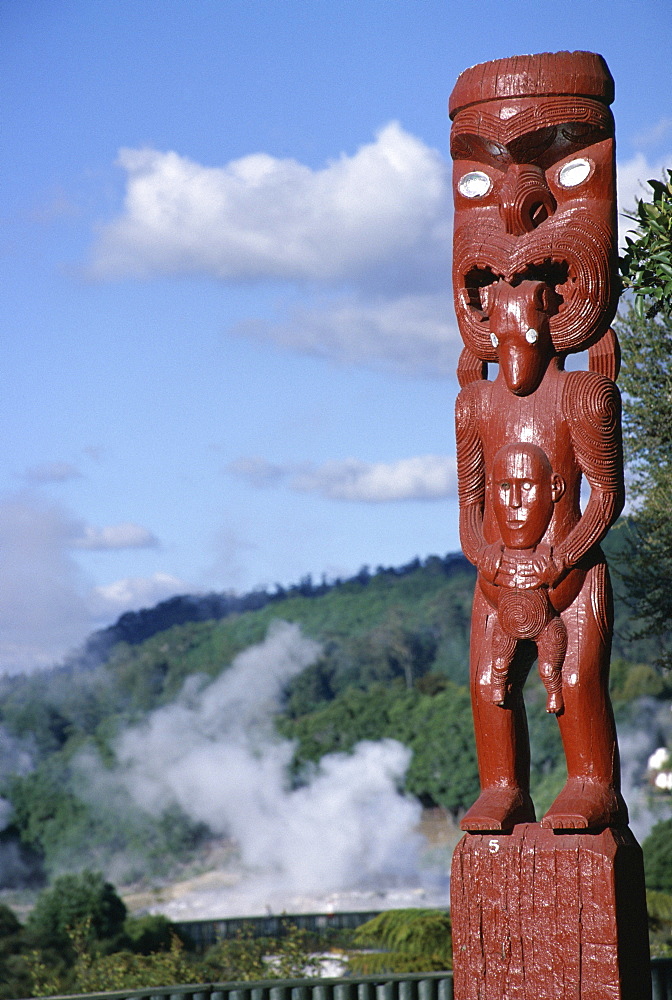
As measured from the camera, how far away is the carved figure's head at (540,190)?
5.68m

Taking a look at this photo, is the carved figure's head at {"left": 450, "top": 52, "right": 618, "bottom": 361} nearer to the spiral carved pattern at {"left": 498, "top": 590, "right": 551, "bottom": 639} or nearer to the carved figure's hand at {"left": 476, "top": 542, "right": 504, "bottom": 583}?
the carved figure's hand at {"left": 476, "top": 542, "right": 504, "bottom": 583}

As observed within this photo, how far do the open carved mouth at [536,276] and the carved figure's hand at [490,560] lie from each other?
112 cm

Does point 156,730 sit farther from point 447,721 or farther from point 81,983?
point 81,983

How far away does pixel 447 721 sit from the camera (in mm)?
26438

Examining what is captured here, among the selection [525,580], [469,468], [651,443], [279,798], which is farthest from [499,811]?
[279,798]

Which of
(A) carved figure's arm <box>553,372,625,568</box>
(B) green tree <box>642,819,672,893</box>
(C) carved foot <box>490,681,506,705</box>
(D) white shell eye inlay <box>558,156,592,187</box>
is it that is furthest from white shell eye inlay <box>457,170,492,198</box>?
(B) green tree <box>642,819,672,893</box>

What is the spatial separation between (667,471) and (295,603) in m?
32.4

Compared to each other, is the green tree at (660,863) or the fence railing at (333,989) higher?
the green tree at (660,863)

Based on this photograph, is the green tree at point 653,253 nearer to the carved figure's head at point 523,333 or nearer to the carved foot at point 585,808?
the carved figure's head at point 523,333

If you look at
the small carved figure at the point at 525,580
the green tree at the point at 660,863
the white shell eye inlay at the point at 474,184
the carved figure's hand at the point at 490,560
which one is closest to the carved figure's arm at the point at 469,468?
the carved figure's hand at the point at 490,560

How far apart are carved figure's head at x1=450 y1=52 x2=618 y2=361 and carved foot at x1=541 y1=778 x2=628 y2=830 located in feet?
6.34

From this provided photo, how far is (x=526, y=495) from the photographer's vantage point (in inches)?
217

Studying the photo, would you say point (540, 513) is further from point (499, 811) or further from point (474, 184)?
point (474, 184)

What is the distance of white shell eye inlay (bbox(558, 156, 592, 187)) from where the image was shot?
584 centimetres
